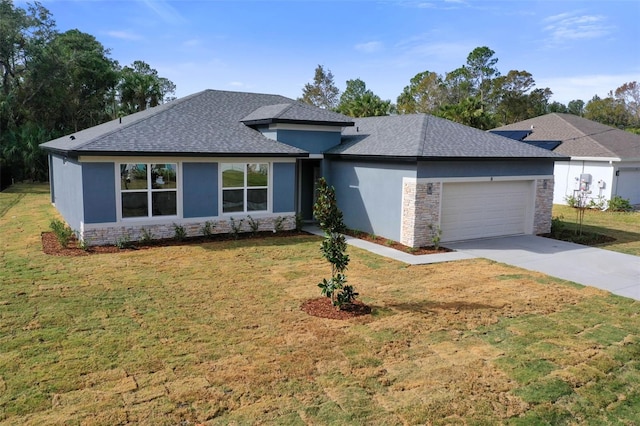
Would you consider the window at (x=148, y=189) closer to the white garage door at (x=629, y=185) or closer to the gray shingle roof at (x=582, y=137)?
the gray shingle roof at (x=582, y=137)

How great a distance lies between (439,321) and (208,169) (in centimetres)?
924

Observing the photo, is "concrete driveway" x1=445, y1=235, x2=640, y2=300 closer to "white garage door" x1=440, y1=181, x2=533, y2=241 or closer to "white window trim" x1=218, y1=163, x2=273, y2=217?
"white garage door" x1=440, y1=181, x2=533, y2=241

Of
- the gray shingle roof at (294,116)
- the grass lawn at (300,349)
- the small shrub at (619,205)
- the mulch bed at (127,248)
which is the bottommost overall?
the grass lawn at (300,349)

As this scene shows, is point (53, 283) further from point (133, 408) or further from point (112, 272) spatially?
point (133, 408)

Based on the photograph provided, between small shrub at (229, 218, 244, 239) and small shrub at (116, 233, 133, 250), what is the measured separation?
3088 mm

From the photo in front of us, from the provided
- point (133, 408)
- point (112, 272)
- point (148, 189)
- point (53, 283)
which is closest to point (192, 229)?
point (148, 189)

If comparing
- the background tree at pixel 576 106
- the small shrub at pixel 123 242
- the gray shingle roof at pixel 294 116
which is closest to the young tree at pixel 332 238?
the small shrub at pixel 123 242

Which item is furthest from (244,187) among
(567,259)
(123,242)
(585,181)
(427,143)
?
(585,181)

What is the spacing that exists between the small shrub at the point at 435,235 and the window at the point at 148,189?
306 inches

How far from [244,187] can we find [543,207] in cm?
Result: 1022

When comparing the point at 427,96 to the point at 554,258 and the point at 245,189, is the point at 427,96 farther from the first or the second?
the point at 554,258

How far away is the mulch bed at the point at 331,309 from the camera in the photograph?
8227 mm

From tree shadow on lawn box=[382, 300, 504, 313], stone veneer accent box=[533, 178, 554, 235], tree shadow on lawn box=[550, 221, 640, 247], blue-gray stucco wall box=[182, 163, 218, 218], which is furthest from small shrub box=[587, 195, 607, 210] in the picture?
blue-gray stucco wall box=[182, 163, 218, 218]

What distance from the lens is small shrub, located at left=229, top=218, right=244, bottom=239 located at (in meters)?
15.0
